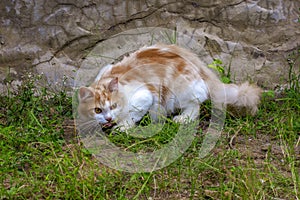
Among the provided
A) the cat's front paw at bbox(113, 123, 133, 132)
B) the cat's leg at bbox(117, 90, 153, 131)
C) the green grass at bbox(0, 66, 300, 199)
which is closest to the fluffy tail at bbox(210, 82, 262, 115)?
the green grass at bbox(0, 66, 300, 199)

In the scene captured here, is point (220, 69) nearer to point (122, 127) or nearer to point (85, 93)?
point (122, 127)

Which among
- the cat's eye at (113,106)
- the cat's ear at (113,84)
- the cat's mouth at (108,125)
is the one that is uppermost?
the cat's ear at (113,84)

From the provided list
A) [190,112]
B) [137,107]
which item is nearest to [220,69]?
[190,112]

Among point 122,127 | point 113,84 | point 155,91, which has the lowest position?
point 122,127

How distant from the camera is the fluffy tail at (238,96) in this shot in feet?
15.4

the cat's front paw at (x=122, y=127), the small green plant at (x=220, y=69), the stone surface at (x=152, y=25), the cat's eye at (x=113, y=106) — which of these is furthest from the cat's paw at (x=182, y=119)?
the stone surface at (x=152, y=25)

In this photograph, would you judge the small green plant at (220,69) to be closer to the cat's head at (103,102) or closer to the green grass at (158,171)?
the green grass at (158,171)

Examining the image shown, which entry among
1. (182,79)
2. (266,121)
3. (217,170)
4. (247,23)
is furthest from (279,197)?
(247,23)

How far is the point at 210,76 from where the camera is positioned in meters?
4.98

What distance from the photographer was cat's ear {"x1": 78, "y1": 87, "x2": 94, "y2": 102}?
463 centimetres

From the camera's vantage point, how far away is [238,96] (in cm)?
475

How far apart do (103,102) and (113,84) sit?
0.59 ft

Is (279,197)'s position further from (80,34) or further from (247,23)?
(80,34)

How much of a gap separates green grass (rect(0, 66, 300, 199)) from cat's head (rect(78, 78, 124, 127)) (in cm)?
20
